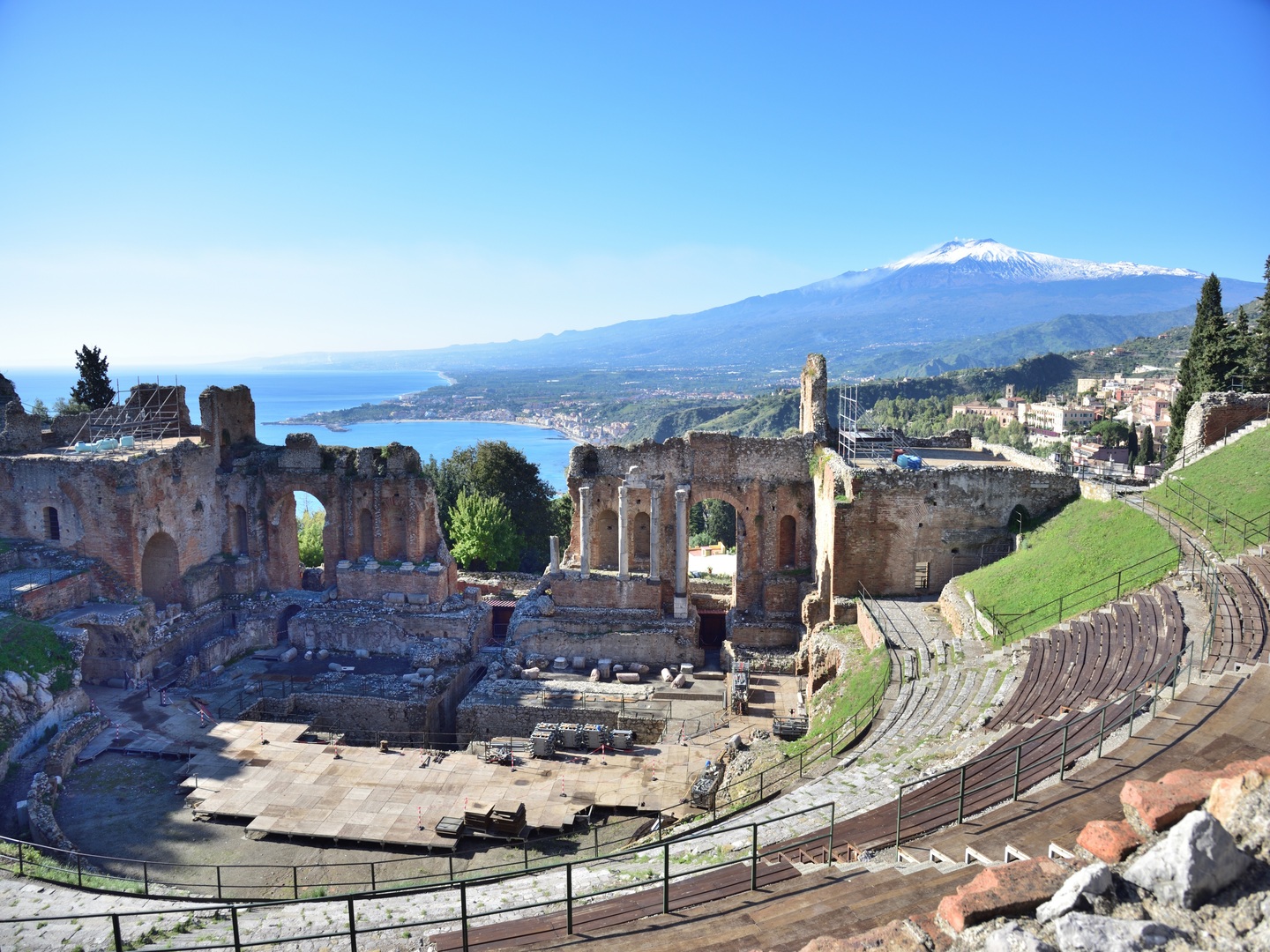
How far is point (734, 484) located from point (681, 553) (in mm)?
3473

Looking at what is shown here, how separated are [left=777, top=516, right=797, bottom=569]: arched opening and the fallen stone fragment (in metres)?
25.8

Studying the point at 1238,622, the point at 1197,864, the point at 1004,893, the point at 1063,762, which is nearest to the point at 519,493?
the point at 1238,622

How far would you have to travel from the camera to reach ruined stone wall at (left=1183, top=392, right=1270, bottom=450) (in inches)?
998

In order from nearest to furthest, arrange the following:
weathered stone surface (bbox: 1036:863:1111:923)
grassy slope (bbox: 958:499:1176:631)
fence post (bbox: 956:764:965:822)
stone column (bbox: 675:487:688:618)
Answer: weathered stone surface (bbox: 1036:863:1111:923) → fence post (bbox: 956:764:965:822) → grassy slope (bbox: 958:499:1176:631) → stone column (bbox: 675:487:688:618)

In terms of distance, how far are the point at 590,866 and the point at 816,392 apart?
21759mm

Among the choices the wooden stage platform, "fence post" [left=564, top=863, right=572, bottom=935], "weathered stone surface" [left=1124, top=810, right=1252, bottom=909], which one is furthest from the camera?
the wooden stage platform

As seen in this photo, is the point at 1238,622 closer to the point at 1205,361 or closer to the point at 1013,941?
the point at 1013,941

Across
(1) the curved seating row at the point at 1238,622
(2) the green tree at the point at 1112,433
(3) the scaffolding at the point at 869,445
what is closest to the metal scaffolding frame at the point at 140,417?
(3) the scaffolding at the point at 869,445

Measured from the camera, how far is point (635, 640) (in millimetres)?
29078

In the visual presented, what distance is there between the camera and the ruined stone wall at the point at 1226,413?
83.2 ft

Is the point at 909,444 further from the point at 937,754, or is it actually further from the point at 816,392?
the point at 937,754

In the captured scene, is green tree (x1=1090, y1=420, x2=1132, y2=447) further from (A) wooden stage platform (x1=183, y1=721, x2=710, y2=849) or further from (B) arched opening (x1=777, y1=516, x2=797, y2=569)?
(A) wooden stage platform (x1=183, y1=721, x2=710, y2=849)

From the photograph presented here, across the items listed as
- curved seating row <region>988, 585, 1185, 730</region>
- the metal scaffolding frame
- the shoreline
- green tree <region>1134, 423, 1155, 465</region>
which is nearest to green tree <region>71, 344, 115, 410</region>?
the metal scaffolding frame

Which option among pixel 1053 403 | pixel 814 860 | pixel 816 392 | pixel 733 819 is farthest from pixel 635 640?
pixel 1053 403
